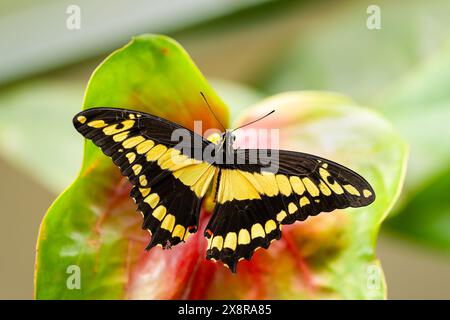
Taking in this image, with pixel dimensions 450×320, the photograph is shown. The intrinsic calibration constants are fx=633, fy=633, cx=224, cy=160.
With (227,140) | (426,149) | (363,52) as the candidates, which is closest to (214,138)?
(227,140)

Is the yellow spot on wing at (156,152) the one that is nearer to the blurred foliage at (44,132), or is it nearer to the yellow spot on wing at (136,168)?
the yellow spot on wing at (136,168)

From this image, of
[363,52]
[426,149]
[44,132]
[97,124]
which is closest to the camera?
[97,124]

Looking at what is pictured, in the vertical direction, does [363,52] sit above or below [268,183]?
above

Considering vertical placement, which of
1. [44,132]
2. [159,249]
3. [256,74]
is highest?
[256,74]

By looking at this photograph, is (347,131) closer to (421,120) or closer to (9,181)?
(421,120)

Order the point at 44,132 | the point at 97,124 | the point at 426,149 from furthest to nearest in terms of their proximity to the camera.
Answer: the point at 44,132
the point at 426,149
the point at 97,124

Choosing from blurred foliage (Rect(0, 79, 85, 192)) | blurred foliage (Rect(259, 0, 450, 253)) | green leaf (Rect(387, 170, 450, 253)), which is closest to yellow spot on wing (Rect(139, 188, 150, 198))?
blurred foliage (Rect(0, 79, 85, 192))

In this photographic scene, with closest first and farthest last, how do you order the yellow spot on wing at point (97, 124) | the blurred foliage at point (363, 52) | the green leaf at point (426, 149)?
1. the yellow spot on wing at point (97, 124)
2. the green leaf at point (426, 149)
3. the blurred foliage at point (363, 52)

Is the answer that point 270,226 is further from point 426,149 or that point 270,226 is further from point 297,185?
point 426,149

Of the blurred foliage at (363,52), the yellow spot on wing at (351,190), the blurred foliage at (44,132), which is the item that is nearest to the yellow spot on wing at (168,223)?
the yellow spot on wing at (351,190)
